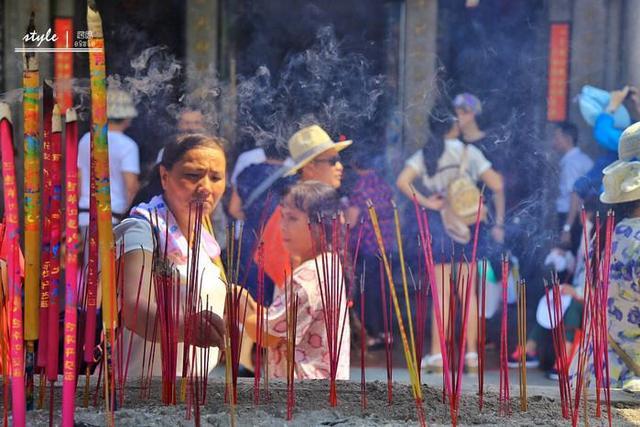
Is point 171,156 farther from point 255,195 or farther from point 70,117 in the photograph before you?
point 70,117

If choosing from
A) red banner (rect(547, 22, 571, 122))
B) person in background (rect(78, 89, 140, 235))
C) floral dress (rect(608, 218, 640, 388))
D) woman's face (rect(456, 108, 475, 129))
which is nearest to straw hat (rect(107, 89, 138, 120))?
person in background (rect(78, 89, 140, 235))

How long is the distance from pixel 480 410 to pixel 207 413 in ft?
2.32

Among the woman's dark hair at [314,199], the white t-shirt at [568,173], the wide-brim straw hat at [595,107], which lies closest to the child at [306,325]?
the woman's dark hair at [314,199]

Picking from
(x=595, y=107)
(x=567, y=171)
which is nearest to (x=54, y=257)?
(x=567, y=171)

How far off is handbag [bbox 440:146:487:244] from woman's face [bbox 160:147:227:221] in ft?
4.62

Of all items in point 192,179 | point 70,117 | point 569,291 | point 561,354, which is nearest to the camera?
point 70,117

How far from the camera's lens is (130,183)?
4.53 meters

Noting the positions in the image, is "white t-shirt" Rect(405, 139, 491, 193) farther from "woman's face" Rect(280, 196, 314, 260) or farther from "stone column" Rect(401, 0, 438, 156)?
"woman's face" Rect(280, 196, 314, 260)

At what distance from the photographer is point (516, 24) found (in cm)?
473

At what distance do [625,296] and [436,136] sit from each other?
1507 mm

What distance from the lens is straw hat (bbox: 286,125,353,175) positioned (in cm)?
444

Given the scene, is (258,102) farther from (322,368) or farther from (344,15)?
(322,368)

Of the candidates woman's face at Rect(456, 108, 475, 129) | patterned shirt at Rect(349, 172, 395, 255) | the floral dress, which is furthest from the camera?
woman's face at Rect(456, 108, 475, 129)

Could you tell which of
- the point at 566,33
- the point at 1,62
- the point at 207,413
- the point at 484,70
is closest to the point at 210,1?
the point at 1,62
